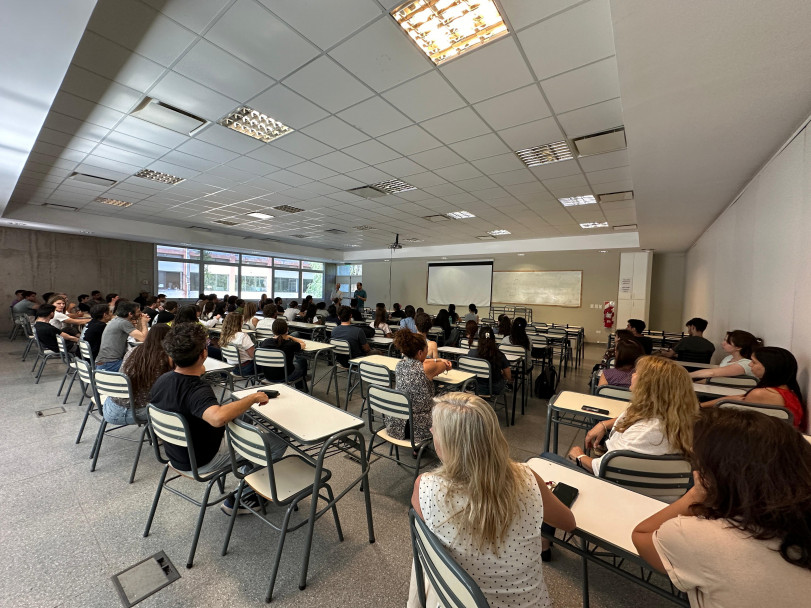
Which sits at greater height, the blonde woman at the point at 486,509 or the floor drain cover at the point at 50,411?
the blonde woman at the point at 486,509

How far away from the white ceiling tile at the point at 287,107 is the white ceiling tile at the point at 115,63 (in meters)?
0.75

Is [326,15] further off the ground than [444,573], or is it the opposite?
[326,15]

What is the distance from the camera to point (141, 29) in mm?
2195

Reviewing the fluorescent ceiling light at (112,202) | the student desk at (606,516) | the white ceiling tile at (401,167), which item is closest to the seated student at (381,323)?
the white ceiling tile at (401,167)

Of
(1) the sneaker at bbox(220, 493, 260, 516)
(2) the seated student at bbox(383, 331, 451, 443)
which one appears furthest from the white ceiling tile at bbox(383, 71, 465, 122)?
(1) the sneaker at bbox(220, 493, 260, 516)

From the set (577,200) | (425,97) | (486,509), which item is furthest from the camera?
(577,200)

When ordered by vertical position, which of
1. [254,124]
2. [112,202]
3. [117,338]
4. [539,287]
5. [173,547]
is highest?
[254,124]

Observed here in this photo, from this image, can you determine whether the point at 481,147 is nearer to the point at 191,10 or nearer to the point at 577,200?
the point at 191,10

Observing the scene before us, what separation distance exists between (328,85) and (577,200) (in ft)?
15.9

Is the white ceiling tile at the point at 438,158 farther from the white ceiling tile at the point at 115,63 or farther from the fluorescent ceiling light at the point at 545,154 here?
the white ceiling tile at the point at 115,63

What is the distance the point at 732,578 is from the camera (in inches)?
30.1

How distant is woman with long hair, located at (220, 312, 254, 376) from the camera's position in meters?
3.85

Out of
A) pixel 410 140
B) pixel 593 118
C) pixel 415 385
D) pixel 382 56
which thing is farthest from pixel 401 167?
pixel 415 385

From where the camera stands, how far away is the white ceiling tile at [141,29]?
2035 millimetres
